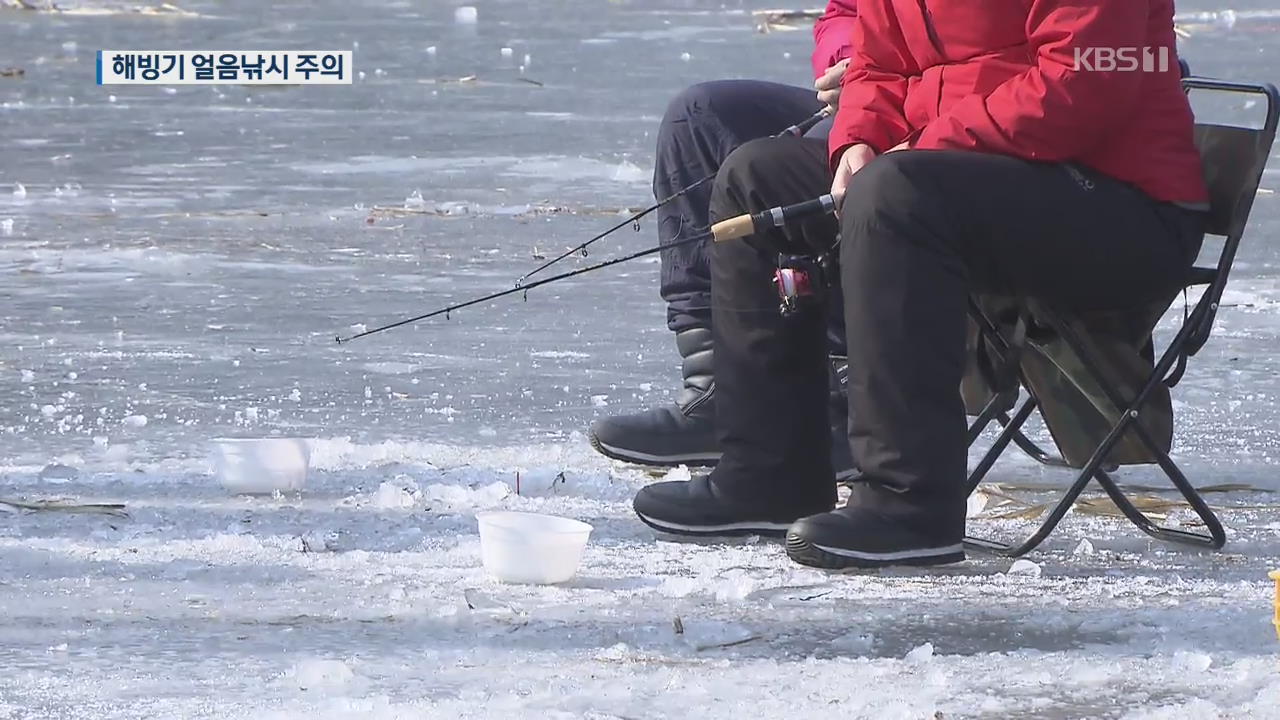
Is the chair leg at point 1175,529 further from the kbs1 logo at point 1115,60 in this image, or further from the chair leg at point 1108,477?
the kbs1 logo at point 1115,60

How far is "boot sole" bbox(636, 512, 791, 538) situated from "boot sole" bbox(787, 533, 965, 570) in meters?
0.27

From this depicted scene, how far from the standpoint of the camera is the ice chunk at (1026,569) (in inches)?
140

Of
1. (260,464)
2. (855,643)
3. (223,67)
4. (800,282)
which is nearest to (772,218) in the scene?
(800,282)

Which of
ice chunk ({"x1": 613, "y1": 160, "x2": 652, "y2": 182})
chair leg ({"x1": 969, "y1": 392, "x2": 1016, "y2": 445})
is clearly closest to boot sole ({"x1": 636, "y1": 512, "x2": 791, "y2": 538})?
chair leg ({"x1": 969, "y1": 392, "x2": 1016, "y2": 445})

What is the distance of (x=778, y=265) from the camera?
3.70m

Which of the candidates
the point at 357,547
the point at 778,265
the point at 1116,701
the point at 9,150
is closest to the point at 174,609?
the point at 357,547

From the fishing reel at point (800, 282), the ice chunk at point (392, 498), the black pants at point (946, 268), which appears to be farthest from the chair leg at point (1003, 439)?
the ice chunk at point (392, 498)

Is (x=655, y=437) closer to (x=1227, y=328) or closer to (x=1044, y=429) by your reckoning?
(x=1044, y=429)

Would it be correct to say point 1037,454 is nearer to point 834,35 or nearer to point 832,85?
point 832,85

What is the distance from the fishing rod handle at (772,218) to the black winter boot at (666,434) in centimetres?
77

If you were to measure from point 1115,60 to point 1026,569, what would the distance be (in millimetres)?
847

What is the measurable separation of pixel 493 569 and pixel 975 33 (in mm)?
1192

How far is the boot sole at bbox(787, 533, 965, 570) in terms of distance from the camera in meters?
3.48

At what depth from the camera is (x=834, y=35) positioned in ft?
14.7
